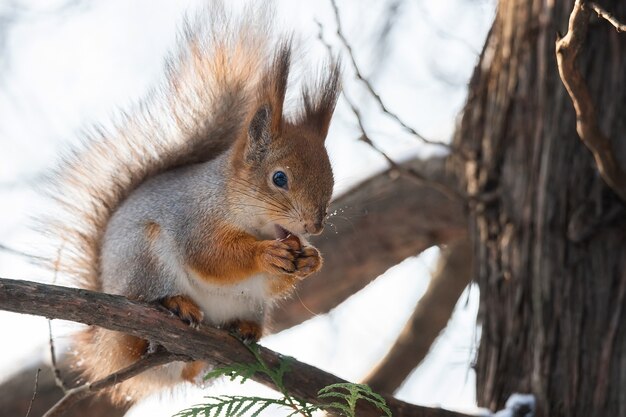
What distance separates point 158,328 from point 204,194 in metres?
0.46

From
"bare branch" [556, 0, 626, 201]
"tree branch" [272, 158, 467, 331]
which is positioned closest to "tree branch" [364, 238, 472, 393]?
"tree branch" [272, 158, 467, 331]

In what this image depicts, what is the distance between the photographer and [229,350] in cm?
197

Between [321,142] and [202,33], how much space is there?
44 cm

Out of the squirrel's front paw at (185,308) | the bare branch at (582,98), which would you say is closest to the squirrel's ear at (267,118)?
the squirrel's front paw at (185,308)

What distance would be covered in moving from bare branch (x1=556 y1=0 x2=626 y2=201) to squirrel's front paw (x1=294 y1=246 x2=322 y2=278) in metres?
0.61

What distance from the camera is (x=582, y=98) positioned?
1.79m

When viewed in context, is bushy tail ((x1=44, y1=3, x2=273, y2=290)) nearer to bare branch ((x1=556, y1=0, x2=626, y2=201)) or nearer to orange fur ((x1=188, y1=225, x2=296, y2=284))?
orange fur ((x1=188, y1=225, x2=296, y2=284))

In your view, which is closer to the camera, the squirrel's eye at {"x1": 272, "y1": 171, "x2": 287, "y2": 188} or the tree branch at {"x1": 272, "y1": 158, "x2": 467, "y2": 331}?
the squirrel's eye at {"x1": 272, "y1": 171, "x2": 287, "y2": 188}

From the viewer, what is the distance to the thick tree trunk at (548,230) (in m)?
2.11

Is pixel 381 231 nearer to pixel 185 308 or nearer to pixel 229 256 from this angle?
pixel 229 256

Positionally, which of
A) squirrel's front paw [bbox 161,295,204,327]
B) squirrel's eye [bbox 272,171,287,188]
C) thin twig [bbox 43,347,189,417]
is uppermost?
squirrel's eye [bbox 272,171,287,188]

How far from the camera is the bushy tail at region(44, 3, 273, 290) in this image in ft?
7.76

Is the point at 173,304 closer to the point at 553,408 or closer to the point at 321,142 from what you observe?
the point at 321,142

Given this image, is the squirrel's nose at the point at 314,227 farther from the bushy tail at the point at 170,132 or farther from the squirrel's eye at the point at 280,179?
the bushy tail at the point at 170,132
